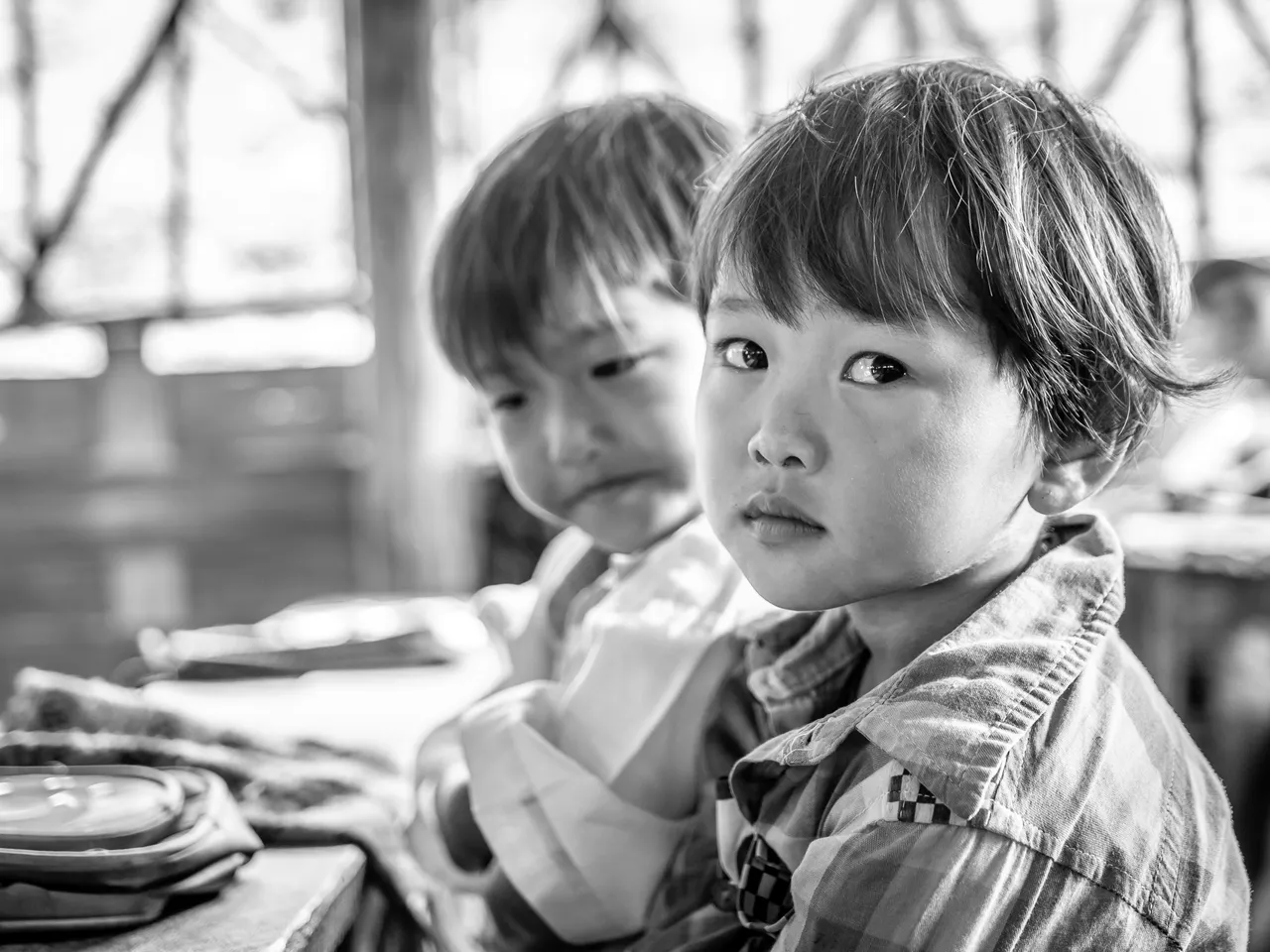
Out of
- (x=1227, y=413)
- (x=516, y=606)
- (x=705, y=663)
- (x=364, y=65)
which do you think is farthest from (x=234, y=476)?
(x=705, y=663)

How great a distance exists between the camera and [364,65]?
13.2 ft

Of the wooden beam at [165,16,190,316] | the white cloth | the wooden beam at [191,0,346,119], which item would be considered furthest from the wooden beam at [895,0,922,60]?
the white cloth

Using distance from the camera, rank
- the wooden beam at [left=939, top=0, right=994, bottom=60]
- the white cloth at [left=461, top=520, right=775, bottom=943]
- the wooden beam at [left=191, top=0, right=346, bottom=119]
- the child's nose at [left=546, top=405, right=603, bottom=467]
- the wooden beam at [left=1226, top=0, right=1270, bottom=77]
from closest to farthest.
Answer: the white cloth at [left=461, top=520, right=775, bottom=943] → the child's nose at [left=546, top=405, right=603, bottom=467] → the wooden beam at [left=1226, top=0, right=1270, bottom=77] → the wooden beam at [left=939, top=0, right=994, bottom=60] → the wooden beam at [left=191, top=0, right=346, bottom=119]

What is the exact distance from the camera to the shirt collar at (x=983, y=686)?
56cm

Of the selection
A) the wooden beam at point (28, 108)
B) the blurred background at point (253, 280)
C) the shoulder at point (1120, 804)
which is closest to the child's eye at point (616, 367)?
the shoulder at point (1120, 804)

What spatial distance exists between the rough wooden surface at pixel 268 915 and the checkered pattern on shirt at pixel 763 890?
0.25 meters

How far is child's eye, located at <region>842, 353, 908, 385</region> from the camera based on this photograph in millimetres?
586

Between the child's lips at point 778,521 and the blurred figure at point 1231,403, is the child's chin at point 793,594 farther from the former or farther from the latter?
the blurred figure at point 1231,403

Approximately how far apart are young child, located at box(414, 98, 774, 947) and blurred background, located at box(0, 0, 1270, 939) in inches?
126

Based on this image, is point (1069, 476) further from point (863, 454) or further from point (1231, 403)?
point (1231, 403)

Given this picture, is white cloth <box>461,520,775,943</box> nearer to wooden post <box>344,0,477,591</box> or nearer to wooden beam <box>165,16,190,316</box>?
wooden post <box>344,0,477,591</box>

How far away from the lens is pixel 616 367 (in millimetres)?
917

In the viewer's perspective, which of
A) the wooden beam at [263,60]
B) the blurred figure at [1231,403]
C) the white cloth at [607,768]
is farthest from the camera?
the wooden beam at [263,60]

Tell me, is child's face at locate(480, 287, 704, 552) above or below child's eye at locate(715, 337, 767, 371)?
below
